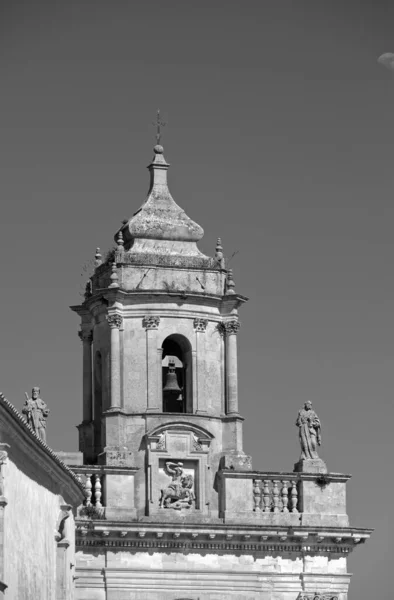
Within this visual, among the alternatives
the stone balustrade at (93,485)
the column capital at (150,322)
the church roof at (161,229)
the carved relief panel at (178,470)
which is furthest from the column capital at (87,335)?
the stone balustrade at (93,485)

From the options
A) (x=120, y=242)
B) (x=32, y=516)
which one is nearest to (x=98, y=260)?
(x=120, y=242)

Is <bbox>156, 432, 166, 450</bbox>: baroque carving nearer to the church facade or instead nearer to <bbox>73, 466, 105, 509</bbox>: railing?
the church facade

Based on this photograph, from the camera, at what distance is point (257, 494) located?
58.7m

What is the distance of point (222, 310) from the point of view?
60.2m

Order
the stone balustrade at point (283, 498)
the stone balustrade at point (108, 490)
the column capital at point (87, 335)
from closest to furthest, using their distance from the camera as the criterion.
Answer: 1. the stone balustrade at point (108, 490)
2. the stone balustrade at point (283, 498)
3. the column capital at point (87, 335)

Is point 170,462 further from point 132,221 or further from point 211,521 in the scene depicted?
point 132,221

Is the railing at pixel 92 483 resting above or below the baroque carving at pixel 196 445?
below

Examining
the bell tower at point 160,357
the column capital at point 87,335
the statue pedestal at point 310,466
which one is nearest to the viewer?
the bell tower at point 160,357

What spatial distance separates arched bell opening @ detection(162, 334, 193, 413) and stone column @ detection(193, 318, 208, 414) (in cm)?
21

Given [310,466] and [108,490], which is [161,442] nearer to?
[108,490]

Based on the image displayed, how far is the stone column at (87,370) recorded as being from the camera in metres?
60.5

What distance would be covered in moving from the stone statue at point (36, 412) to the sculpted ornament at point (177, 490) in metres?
3.07

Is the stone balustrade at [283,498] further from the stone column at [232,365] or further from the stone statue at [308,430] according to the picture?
the stone column at [232,365]

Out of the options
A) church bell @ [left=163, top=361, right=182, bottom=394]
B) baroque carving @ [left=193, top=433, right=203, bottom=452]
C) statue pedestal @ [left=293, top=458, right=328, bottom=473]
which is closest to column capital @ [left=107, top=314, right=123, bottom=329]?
church bell @ [left=163, top=361, right=182, bottom=394]
